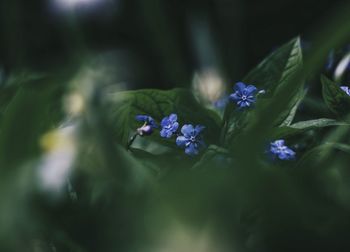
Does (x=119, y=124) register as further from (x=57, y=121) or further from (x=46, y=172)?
(x=46, y=172)

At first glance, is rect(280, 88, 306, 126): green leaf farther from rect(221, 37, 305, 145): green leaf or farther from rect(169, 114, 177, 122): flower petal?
rect(169, 114, 177, 122): flower petal

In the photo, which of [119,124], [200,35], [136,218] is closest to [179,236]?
[136,218]

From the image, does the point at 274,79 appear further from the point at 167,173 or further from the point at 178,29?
the point at 178,29

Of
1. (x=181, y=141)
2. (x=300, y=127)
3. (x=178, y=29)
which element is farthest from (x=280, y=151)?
(x=178, y=29)

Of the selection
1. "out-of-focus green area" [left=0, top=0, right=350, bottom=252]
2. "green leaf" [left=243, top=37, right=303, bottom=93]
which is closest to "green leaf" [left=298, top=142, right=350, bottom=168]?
"out-of-focus green area" [left=0, top=0, right=350, bottom=252]

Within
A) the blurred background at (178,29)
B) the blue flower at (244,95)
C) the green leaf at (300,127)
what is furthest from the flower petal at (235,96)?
the blurred background at (178,29)

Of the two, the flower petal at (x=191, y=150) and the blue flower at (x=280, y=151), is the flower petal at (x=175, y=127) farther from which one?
the blue flower at (x=280, y=151)
